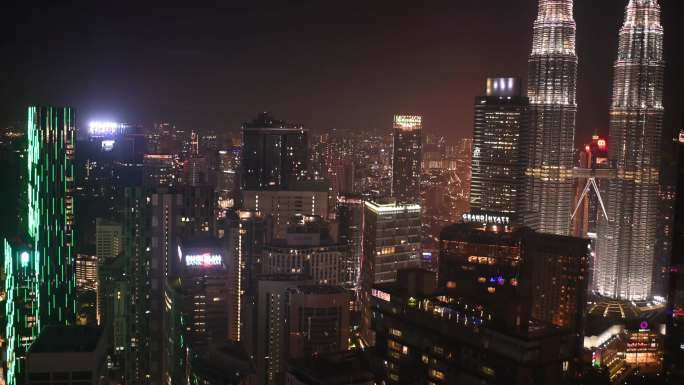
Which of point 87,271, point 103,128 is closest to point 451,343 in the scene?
point 103,128

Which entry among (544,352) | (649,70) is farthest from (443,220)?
(544,352)

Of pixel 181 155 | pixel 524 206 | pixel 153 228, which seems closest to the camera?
pixel 153 228

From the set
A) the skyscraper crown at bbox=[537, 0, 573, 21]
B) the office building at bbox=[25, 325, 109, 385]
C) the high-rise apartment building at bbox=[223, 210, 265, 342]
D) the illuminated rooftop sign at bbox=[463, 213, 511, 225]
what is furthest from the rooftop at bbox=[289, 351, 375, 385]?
the skyscraper crown at bbox=[537, 0, 573, 21]

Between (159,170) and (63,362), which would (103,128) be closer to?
(159,170)

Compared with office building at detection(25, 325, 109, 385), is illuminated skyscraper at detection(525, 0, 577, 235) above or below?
above

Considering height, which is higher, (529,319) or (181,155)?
(181,155)

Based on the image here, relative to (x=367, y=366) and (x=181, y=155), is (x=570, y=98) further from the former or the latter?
(x=367, y=366)

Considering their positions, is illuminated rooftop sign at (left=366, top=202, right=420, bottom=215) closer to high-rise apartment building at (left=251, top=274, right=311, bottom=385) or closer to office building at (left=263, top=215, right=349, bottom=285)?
office building at (left=263, top=215, right=349, bottom=285)
